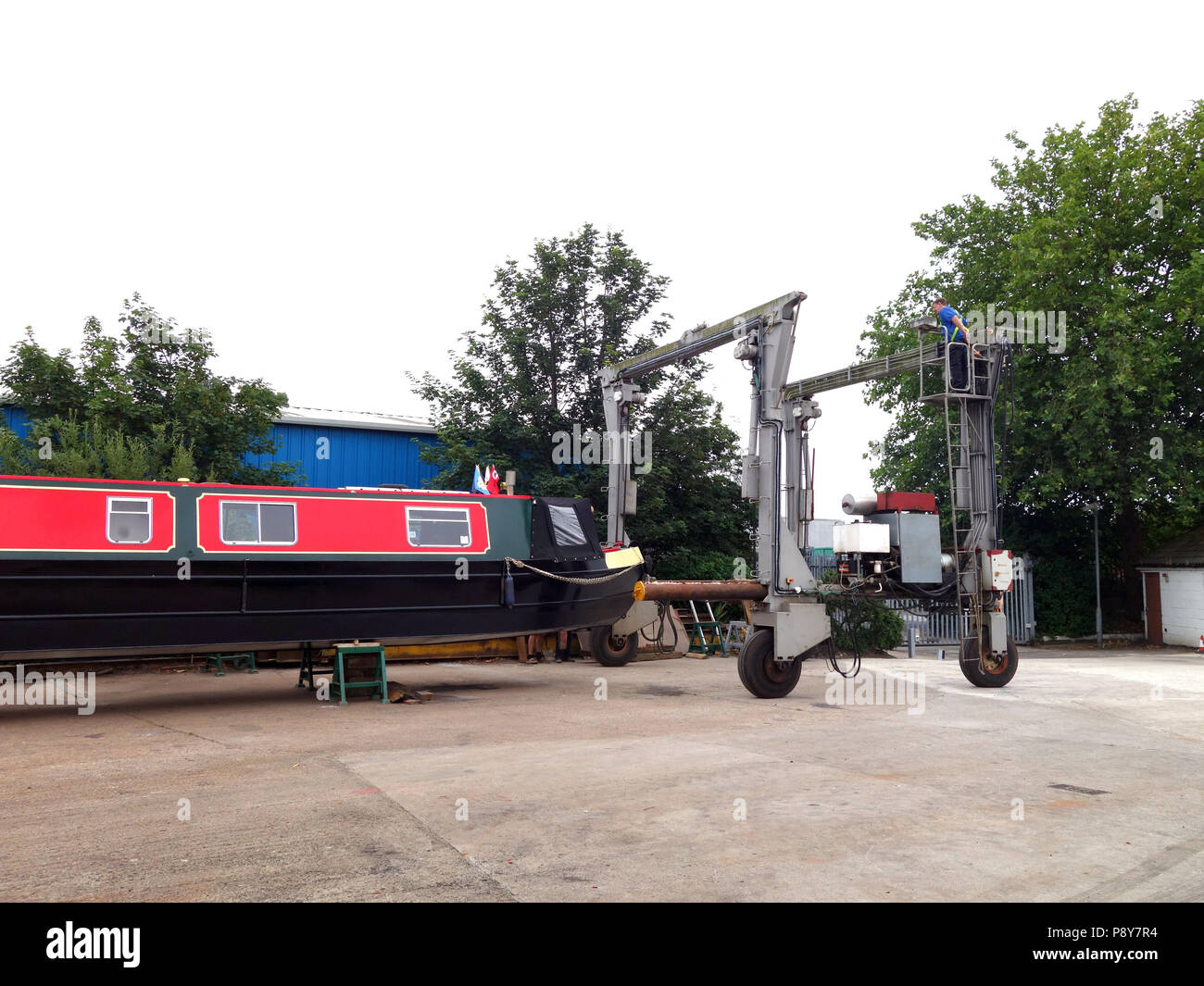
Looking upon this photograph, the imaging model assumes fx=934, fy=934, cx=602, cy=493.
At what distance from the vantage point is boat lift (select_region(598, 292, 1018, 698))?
480 inches

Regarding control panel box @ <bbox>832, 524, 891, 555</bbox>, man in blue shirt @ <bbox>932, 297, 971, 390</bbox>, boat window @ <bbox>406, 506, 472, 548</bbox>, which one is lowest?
control panel box @ <bbox>832, 524, 891, 555</bbox>

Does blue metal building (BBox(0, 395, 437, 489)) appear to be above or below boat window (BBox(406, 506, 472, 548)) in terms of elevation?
above

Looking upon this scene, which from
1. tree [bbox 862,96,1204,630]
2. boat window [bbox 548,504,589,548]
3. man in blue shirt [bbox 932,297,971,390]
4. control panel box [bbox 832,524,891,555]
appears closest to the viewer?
control panel box [bbox 832,524,891,555]

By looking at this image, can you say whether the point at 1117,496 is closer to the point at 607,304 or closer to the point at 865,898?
the point at 607,304

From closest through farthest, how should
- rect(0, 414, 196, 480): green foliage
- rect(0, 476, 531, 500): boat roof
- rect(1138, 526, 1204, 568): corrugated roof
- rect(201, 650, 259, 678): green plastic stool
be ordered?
rect(0, 476, 531, 500): boat roof < rect(201, 650, 259, 678): green plastic stool < rect(0, 414, 196, 480): green foliage < rect(1138, 526, 1204, 568): corrugated roof

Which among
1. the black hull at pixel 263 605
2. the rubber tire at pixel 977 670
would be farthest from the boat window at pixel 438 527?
the rubber tire at pixel 977 670

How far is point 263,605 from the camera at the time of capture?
1158 cm

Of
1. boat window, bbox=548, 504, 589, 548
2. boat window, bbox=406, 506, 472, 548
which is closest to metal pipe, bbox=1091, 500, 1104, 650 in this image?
boat window, bbox=548, 504, 589, 548

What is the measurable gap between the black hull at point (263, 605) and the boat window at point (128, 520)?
1.14 feet

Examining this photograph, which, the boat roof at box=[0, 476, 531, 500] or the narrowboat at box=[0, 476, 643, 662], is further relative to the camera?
the boat roof at box=[0, 476, 531, 500]

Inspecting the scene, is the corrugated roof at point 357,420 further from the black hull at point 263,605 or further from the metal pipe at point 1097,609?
the metal pipe at point 1097,609

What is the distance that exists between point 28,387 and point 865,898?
17.5 m

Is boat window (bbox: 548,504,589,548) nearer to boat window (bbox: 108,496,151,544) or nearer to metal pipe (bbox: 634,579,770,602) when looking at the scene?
metal pipe (bbox: 634,579,770,602)

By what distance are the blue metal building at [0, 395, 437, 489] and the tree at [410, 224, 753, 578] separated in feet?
2.73
